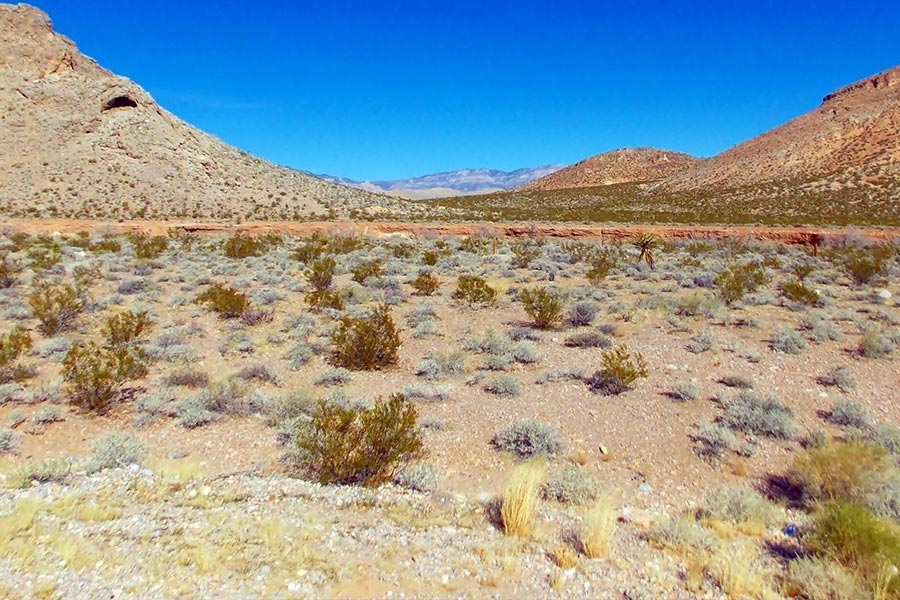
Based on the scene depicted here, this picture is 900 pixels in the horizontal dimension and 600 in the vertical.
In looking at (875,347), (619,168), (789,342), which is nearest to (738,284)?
(789,342)

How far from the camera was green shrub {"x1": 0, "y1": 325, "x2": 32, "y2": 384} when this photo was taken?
772 centimetres

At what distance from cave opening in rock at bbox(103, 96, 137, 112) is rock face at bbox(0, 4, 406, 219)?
0.25ft

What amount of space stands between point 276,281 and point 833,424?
12.9 metres

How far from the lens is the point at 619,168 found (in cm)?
10481

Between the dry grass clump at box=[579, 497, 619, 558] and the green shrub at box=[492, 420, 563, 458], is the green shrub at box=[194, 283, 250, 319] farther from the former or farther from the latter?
the dry grass clump at box=[579, 497, 619, 558]

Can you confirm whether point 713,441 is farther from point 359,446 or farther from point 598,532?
point 359,446

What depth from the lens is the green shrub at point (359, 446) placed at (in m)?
5.27

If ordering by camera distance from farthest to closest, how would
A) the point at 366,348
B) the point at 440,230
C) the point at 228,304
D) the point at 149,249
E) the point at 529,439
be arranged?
the point at 440,230, the point at 149,249, the point at 228,304, the point at 366,348, the point at 529,439

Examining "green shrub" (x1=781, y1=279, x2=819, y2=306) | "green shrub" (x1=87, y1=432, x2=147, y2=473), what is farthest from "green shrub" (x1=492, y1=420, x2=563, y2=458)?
"green shrub" (x1=781, y1=279, x2=819, y2=306)

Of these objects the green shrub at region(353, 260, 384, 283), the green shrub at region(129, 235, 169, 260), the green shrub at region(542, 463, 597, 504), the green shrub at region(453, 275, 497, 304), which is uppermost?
the green shrub at region(129, 235, 169, 260)

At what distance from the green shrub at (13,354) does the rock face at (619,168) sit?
3776 inches

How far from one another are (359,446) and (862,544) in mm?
4015

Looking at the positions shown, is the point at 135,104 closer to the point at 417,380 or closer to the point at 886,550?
the point at 417,380

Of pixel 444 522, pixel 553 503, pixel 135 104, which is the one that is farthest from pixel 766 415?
pixel 135 104
